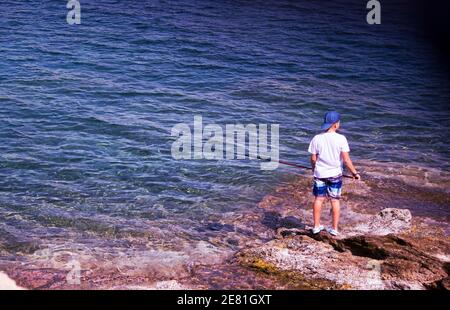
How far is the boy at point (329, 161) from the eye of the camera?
7684mm

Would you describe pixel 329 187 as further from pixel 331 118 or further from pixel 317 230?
pixel 331 118

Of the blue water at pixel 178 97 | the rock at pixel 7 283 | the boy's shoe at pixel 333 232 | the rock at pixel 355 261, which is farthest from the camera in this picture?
the blue water at pixel 178 97

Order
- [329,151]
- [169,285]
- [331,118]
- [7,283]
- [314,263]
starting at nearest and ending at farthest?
[169,285], [7,283], [314,263], [331,118], [329,151]

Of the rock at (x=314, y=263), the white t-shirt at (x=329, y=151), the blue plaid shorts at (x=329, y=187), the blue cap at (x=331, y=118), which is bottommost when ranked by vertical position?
the rock at (x=314, y=263)

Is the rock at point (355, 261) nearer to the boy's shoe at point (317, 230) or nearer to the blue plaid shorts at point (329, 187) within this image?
the boy's shoe at point (317, 230)

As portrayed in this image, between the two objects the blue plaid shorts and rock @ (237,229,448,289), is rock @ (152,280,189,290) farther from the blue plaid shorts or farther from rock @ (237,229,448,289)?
the blue plaid shorts

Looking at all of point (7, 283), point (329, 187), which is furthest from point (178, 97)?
point (7, 283)

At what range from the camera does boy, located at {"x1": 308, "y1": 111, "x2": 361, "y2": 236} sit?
7684mm

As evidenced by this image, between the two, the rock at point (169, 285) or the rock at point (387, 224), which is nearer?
the rock at point (169, 285)

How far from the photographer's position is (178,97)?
1644 centimetres

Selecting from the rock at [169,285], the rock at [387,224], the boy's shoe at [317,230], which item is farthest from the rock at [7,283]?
the rock at [387,224]

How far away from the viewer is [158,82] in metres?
17.8

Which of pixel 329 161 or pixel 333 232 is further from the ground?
pixel 329 161

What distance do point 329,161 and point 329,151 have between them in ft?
0.46
